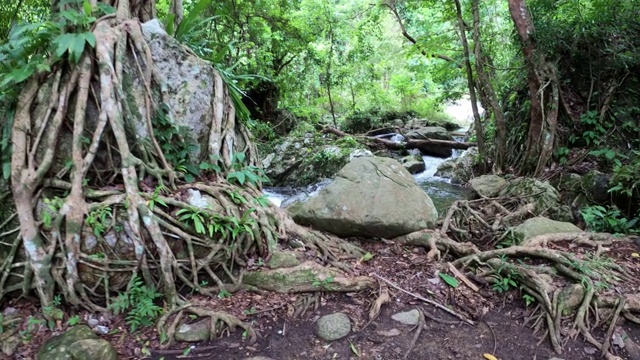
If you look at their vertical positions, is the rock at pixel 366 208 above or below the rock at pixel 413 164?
above

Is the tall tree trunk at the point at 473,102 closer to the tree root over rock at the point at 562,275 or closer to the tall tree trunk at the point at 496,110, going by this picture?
the tall tree trunk at the point at 496,110

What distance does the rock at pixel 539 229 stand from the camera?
496 cm

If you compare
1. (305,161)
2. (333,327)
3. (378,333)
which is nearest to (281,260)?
(333,327)

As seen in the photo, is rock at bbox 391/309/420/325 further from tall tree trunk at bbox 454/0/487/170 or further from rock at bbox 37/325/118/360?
tall tree trunk at bbox 454/0/487/170

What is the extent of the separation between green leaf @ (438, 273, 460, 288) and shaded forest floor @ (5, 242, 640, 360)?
0.05 m

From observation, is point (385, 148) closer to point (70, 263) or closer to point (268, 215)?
point (268, 215)

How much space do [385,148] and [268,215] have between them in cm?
932

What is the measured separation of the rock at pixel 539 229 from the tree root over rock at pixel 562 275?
7.0 inches

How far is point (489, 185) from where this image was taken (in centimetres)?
816

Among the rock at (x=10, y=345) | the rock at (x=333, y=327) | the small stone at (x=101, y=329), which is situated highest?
the rock at (x=10, y=345)

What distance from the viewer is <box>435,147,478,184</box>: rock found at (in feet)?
34.7

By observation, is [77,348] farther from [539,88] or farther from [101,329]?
[539,88]

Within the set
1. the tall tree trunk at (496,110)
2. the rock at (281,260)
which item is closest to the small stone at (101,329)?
the rock at (281,260)

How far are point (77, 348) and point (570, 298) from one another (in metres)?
3.97
